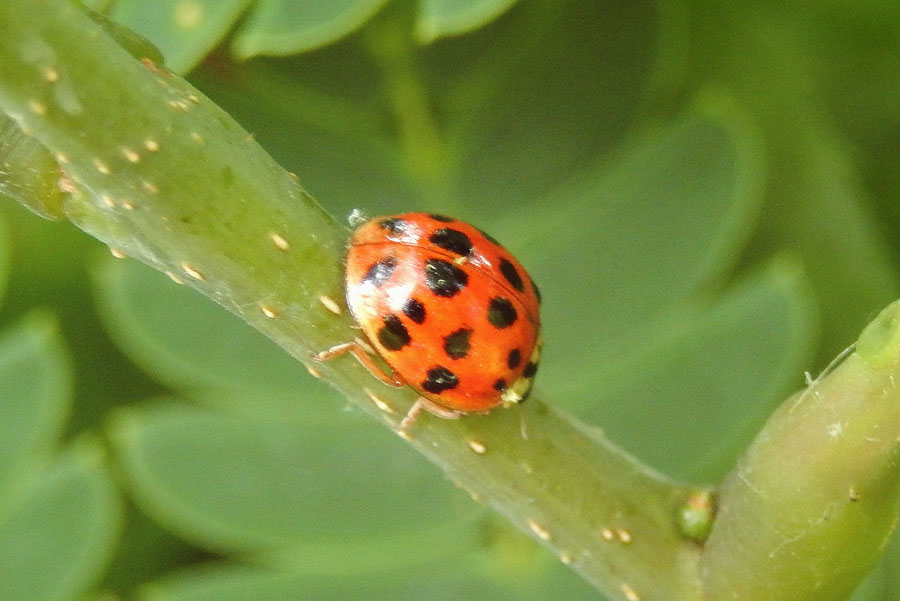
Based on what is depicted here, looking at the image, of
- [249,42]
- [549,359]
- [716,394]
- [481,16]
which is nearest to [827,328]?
[716,394]

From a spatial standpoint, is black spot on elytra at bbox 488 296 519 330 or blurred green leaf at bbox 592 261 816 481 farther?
blurred green leaf at bbox 592 261 816 481

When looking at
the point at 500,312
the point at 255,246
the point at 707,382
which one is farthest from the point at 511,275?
the point at 707,382

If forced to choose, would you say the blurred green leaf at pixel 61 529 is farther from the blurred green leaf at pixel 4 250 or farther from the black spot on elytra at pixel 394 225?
the black spot on elytra at pixel 394 225

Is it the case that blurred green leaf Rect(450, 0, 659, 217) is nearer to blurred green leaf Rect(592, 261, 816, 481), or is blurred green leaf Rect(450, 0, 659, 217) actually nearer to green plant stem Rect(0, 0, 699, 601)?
blurred green leaf Rect(592, 261, 816, 481)

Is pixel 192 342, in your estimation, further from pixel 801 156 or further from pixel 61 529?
pixel 801 156

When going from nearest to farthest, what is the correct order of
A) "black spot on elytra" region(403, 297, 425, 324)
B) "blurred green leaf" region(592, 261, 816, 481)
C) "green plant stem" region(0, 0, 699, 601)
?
"green plant stem" region(0, 0, 699, 601)
"black spot on elytra" region(403, 297, 425, 324)
"blurred green leaf" region(592, 261, 816, 481)

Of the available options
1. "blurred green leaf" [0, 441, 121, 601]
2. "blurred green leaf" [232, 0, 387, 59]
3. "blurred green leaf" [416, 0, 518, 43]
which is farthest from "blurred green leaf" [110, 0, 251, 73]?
"blurred green leaf" [0, 441, 121, 601]
